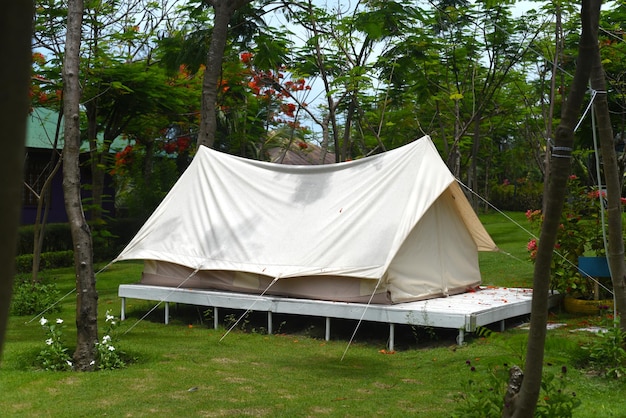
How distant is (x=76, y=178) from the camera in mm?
6801

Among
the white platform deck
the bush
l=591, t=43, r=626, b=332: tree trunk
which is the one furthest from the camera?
the bush

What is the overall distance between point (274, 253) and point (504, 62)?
7145mm

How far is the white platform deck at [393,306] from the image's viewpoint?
809 centimetres

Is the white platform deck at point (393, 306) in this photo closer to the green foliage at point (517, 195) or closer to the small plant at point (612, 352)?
the small plant at point (612, 352)

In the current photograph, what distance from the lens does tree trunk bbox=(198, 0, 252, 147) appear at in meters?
11.7

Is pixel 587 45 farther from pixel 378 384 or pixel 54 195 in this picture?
pixel 54 195

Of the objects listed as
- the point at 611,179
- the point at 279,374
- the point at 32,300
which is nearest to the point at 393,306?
the point at 279,374

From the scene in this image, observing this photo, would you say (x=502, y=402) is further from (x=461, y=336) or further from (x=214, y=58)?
(x=214, y=58)

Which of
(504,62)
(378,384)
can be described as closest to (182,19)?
(504,62)

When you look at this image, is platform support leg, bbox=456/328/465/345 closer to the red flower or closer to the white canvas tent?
the white canvas tent

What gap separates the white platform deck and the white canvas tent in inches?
9.9

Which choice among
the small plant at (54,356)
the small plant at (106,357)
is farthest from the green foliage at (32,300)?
the small plant at (106,357)

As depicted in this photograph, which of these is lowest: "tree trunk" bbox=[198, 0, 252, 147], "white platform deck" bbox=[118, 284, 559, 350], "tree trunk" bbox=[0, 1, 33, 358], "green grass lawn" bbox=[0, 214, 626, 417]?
"green grass lawn" bbox=[0, 214, 626, 417]

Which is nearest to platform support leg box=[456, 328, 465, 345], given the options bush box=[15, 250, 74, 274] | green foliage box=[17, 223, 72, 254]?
A: bush box=[15, 250, 74, 274]
